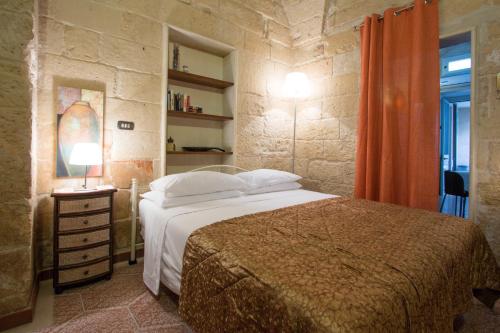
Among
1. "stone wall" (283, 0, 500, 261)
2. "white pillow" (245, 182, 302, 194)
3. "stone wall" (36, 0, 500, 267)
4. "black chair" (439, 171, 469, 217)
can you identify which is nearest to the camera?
"stone wall" (36, 0, 500, 267)

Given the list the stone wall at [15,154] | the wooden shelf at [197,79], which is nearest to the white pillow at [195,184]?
the stone wall at [15,154]

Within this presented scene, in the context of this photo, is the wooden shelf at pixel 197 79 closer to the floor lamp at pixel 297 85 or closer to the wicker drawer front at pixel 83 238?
the floor lamp at pixel 297 85

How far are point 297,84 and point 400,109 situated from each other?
4.13 ft

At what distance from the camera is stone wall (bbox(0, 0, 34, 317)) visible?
154 cm

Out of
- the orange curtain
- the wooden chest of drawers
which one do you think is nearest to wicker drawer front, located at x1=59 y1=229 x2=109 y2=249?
the wooden chest of drawers

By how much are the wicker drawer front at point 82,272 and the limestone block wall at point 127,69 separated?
33cm

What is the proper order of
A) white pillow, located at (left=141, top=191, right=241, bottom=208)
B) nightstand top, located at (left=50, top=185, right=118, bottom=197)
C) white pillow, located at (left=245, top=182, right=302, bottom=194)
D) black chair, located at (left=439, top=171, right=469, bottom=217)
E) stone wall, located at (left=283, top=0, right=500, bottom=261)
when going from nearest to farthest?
nightstand top, located at (left=50, top=185, right=118, bottom=197)
white pillow, located at (left=141, top=191, right=241, bottom=208)
stone wall, located at (left=283, top=0, right=500, bottom=261)
white pillow, located at (left=245, top=182, right=302, bottom=194)
black chair, located at (left=439, top=171, right=469, bottom=217)

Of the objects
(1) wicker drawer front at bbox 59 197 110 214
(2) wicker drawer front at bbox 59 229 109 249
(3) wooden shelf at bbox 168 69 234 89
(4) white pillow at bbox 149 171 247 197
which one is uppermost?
(3) wooden shelf at bbox 168 69 234 89

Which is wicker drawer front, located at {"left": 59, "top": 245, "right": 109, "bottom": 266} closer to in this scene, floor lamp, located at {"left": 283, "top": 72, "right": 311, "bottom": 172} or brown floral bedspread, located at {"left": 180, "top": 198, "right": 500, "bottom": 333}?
brown floral bedspread, located at {"left": 180, "top": 198, "right": 500, "bottom": 333}

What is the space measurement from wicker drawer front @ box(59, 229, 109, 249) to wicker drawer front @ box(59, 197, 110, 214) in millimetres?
186

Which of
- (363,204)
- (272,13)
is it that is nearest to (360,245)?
(363,204)

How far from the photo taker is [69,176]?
7.05ft

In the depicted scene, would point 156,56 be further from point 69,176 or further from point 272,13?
point 272,13

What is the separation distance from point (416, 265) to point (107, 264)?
214 cm
